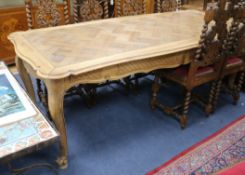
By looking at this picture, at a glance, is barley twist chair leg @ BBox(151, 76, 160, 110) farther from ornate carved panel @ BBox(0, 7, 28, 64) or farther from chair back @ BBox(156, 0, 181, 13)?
ornate carved panel @ BBox(0, 7, 28, 64)

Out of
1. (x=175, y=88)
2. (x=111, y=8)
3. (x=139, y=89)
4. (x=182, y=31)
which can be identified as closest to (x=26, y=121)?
(x=182, y=31)

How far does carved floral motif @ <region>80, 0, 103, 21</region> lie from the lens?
2.40 meters

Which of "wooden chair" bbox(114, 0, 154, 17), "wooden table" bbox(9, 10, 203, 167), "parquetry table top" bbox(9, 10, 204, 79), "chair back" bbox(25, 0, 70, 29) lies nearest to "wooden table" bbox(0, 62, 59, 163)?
"wooden table" bbox(9, 10, 203, 167)

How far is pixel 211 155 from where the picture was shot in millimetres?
1913

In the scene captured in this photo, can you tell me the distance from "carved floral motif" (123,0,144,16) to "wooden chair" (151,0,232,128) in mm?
844

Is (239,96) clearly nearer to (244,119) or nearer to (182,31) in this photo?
(244,119)

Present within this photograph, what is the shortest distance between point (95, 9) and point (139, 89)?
3.17 feet

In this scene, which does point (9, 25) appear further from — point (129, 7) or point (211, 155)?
point (211, 155)

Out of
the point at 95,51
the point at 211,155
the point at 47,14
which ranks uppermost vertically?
the point at 47,14

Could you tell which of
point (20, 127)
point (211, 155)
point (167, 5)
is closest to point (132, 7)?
point (167, 5)

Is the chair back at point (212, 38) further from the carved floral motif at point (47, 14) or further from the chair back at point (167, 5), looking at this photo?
the carved floral motif at point (47, 14)

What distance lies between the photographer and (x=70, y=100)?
8.46ft

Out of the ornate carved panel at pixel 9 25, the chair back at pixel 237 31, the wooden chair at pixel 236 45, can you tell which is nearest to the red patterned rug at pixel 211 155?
the wooden chair at pixel 236 45

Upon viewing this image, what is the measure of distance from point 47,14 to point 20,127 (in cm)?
122
